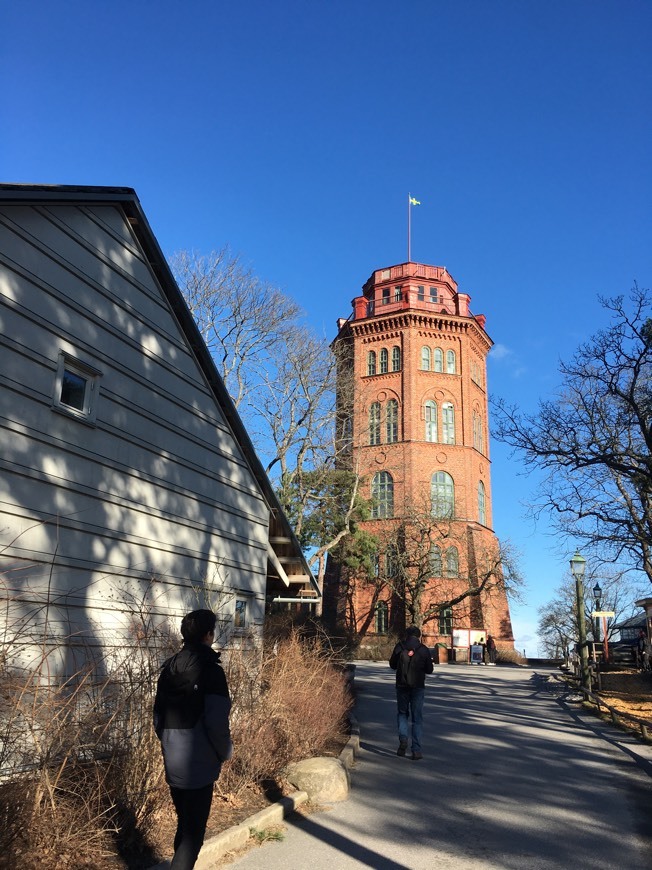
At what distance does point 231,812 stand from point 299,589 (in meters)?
8.99

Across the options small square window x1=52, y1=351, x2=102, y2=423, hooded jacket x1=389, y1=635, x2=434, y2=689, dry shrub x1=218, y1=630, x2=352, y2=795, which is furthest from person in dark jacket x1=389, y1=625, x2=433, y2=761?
small square window x1=52, y1=351, x2=102, y2=423

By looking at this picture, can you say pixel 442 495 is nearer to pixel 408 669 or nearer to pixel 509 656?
pixel 509 656

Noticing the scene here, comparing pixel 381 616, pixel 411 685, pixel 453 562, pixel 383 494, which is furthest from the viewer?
pixel 383 494

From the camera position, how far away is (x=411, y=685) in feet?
32.3

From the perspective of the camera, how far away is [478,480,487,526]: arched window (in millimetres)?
48384

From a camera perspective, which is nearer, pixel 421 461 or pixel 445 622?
pixel 445 622

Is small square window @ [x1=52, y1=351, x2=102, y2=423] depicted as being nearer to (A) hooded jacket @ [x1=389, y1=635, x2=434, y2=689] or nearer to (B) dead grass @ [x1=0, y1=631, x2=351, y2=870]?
(B) dead grass @ [x1=0, y1=631, x2=351, y2=870]

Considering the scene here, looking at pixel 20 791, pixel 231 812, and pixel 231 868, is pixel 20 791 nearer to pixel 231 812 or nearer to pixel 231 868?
pixel 231 868

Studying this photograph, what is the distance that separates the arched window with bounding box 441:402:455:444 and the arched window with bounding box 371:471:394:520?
4.69 metres

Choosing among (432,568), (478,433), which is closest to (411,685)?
(432,568)

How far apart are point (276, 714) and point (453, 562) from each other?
127ft

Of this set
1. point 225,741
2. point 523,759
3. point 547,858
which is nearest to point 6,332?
point 225,741

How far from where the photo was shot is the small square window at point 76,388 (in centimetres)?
786

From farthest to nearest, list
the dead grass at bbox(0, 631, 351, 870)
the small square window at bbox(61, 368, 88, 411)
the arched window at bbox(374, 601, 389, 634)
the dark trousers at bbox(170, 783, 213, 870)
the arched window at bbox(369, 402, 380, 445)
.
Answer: the arched window at bbox(369, 402, 380, 445)
the arched window at bbox(374, 601, 389, 634)
the small square window at bbox(61, 368, 88, 411)
the dead grass at bbox(0, 631, 351, 870)
the dark trousers at bbox(170, 783, 213, 870)
